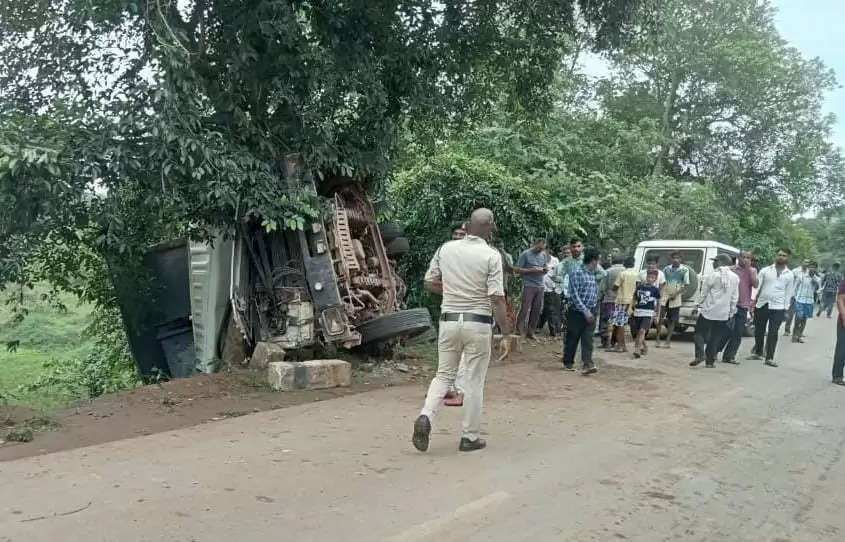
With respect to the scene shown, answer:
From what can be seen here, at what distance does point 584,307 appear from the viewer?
9211mm

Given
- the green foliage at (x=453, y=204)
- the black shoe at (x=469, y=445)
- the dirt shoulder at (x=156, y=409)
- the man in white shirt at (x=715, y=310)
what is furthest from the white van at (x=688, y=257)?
the black shoe at (x=469, y=445)

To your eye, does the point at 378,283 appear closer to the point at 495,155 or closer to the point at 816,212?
the point at 495,155

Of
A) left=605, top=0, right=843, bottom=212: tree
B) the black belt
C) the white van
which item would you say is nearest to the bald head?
the black belt

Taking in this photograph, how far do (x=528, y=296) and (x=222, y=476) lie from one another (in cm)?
796

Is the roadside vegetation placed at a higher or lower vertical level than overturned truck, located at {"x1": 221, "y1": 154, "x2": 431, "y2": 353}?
higher

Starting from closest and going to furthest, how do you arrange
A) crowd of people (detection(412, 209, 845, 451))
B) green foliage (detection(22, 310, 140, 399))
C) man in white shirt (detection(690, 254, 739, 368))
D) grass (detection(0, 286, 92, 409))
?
crowd of people (detection(412, 209, 845, 451))
man in white shirt (detection(690, 254, 739, 368))
green foliage (detection(22, 310, 140, 399))
grass (detection(0, 286, 92, 409))

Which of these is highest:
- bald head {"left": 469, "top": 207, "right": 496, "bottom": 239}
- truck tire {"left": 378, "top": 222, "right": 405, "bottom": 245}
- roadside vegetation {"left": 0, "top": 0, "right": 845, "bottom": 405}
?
roadside vegetation {"left": 0, "top": 0, "right": 845, "bottom": 405}

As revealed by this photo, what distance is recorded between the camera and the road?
404 centimetres

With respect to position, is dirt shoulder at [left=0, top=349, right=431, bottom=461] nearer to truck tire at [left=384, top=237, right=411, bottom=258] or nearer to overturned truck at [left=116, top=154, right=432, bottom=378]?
overturned truck at [left=116, top=154, right=432, bottom=378]

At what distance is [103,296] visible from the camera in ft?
34.7

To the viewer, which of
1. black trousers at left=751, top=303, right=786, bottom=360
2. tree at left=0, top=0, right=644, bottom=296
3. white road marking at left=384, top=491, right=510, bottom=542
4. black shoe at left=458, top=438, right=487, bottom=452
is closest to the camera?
white road marking at left=384, top=491, right=510, bottom=542

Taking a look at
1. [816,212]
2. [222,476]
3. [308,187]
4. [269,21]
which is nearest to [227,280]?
[308,187]

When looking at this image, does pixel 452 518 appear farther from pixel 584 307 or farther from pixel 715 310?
pixel 715 310

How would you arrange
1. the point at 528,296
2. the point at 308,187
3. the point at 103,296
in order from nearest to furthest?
the point at 308,187 < the point at 103,296 < the point at 528,296
